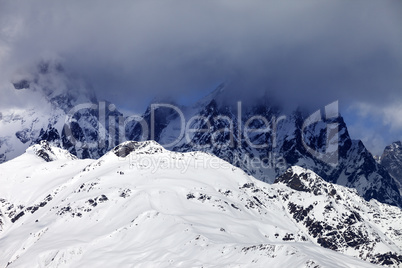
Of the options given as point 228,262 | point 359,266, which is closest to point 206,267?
point 228,262

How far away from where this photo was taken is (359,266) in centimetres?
19575

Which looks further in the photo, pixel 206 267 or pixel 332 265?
pixel 206 267

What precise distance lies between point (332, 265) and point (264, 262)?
954 inches

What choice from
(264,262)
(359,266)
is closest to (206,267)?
(264,262)

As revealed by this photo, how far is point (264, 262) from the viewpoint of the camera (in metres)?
190

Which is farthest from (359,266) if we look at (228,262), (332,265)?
(228,262)

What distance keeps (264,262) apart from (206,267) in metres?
22.5

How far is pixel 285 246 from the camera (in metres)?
192

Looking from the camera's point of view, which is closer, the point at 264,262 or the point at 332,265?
the point at 332,265

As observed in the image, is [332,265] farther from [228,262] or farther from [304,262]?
[228,262]

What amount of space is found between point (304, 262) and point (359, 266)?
1237 inches

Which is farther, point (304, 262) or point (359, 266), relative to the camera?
point (359, 266)

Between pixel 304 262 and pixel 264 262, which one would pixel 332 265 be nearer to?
pixel 304 262

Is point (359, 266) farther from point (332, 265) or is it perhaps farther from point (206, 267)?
point (206, 267)
